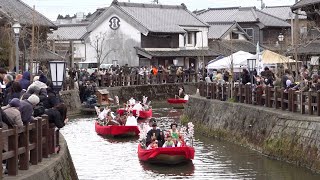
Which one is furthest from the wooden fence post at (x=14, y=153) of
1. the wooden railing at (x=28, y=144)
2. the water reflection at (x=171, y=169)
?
the water reflection at (x=171, y=169)

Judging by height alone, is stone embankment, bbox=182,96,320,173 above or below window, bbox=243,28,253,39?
below

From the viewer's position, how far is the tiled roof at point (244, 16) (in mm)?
69250

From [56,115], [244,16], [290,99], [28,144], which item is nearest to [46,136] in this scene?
[56,115]

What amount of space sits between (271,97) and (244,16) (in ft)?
153

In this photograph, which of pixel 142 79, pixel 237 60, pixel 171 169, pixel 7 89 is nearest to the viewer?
pixel 7 89

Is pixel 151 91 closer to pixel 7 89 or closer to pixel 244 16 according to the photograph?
pixel 244 16

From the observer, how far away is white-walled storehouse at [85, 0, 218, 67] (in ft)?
190

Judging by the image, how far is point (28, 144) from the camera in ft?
40.1

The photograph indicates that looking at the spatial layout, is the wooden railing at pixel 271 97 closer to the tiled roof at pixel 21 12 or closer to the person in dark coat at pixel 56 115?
the person in dark coat at pixel 56 115

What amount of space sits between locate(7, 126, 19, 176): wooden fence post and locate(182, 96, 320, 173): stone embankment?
31.3 feet

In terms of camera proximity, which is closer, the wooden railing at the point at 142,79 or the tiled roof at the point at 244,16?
the wooden railing at the point at 142,79

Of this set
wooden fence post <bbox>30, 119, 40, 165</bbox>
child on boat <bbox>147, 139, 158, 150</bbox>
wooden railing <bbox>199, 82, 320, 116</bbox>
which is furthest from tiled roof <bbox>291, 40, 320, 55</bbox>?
wooden fence post <bbox>30, 119, 40, 165</bbox>

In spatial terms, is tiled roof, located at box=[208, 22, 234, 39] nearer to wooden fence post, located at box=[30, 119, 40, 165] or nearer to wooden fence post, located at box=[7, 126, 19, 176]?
wooden fence post, located at box=[30, 119, 40, 165]

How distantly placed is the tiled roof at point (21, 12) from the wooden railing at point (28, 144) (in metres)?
27.1
